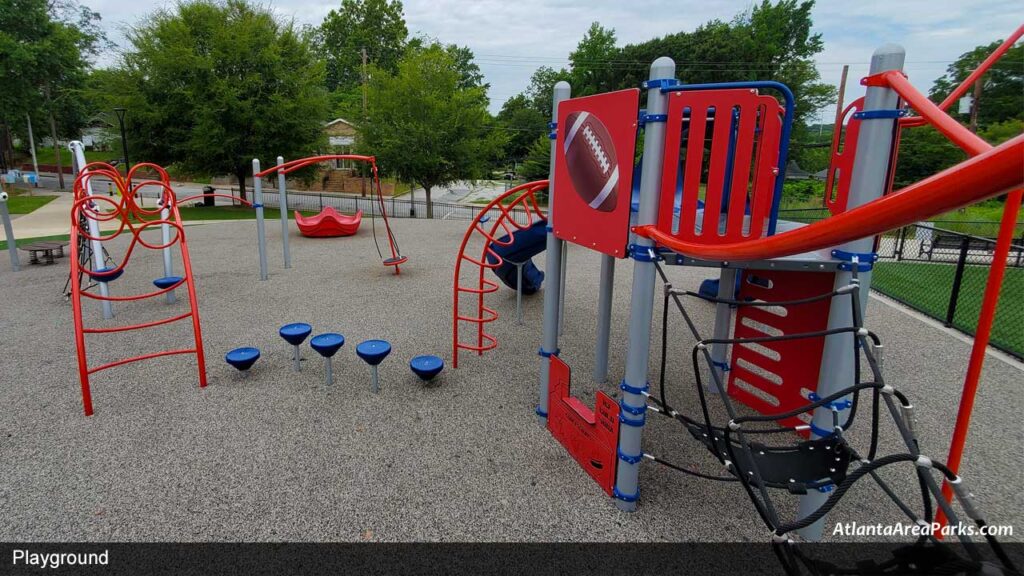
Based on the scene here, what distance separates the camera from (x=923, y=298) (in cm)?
855

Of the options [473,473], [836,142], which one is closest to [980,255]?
[836,142]

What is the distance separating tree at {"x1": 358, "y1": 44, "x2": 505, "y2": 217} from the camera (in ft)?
64.4

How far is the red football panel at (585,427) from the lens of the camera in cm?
311

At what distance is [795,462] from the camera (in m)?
2.48

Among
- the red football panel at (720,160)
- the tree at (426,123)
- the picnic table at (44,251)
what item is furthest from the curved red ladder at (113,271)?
the tree at (426,123)

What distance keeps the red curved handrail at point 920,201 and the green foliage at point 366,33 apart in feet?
188

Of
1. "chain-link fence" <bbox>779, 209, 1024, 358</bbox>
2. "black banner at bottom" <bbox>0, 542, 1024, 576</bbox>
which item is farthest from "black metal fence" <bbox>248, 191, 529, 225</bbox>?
"black banner at bottom" <bbox>0, 542, 1024, 576</bbox>

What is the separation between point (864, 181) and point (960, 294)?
362 inches

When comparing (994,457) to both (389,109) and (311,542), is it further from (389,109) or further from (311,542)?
(389,109)

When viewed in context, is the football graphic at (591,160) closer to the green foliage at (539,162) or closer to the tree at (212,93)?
the tree at (212,93)

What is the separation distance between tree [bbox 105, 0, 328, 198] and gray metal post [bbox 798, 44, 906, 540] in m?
20.6

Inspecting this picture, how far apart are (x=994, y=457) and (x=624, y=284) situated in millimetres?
5539

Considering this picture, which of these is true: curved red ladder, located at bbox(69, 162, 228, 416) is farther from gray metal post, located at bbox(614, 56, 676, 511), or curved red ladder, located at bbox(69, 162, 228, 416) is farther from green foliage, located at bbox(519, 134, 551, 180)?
green foliage, located at bbox(519, 134, 551, 180)

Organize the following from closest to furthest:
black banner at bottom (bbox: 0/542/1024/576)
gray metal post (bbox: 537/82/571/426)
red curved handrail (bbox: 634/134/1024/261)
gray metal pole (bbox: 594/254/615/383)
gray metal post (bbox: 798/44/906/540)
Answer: red curved handrail (bbox: 634/134/1024/261), gray metal post (bbox: 798/44/906/540), black banner at bottom (bbox: 0/542/1024/576), gray metal post (bbox: 537/82/571/426), gray metal pole (bbox: 594/254/615/383)
